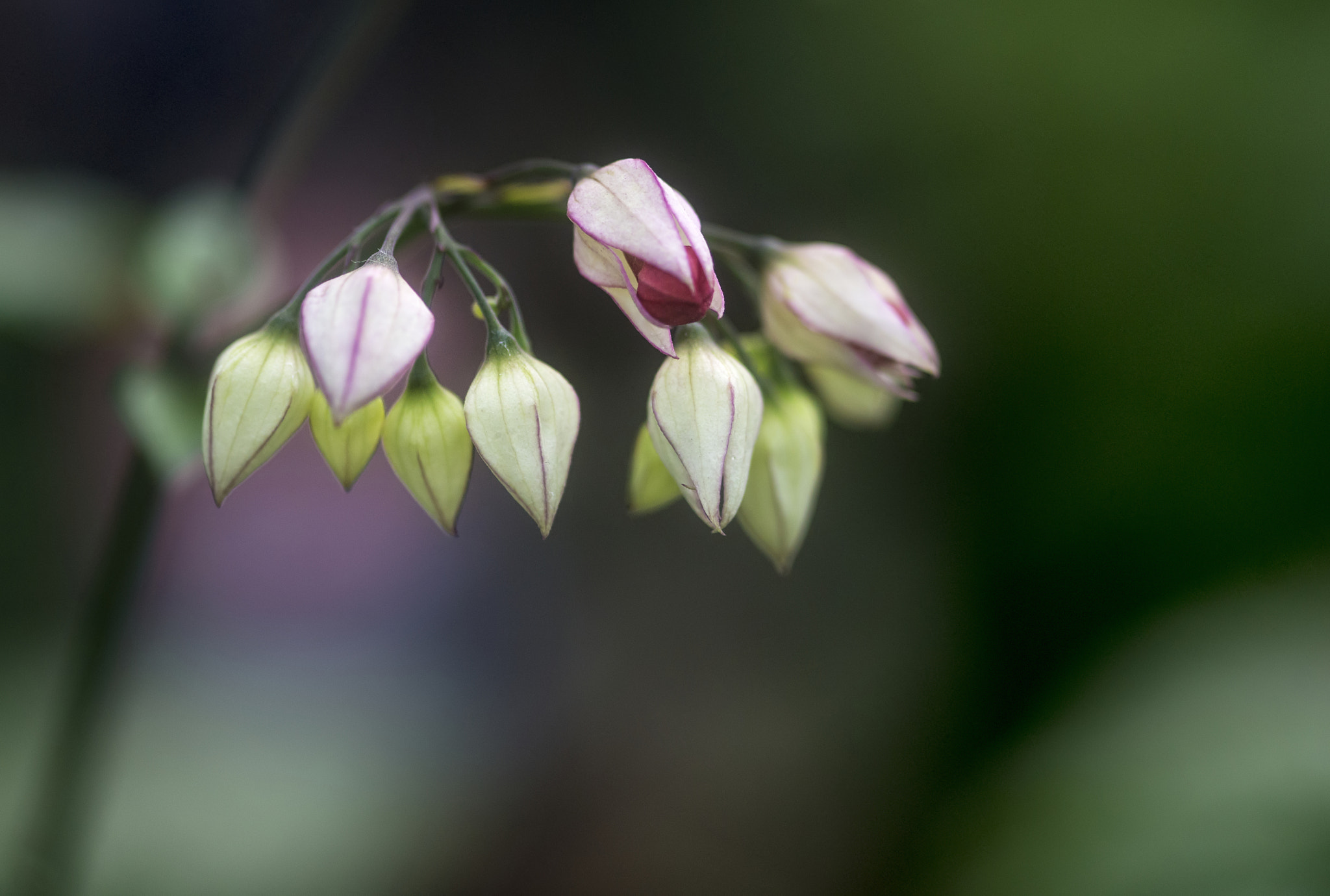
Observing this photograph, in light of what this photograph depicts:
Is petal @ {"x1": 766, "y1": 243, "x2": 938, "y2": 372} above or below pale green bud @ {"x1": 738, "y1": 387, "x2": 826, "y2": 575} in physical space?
above

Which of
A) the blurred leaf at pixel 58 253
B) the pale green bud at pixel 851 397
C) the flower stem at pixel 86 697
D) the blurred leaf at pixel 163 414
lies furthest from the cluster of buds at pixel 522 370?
the blurred leaf at pixel 58 253

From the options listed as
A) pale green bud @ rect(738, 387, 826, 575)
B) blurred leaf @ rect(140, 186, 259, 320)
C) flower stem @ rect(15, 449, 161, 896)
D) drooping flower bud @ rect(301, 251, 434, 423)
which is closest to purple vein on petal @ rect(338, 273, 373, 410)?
drooping flower bud @ rect(301, 251, 434, 423)

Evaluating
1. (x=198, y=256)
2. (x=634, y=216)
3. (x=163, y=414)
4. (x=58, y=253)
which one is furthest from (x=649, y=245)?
(x=58, y=253)

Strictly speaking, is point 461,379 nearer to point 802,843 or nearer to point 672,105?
point 672,105

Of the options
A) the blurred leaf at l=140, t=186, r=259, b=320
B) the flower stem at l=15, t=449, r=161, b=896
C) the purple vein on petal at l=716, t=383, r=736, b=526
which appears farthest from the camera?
the blurred leaf at l=140, t=186, r=259, b=320

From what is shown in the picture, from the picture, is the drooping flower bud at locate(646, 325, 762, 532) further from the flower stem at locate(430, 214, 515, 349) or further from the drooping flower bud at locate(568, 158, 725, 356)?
the flower stem at locate(430, 214, 515, 349)

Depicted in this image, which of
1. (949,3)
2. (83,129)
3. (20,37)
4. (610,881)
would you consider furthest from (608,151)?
(610,881)

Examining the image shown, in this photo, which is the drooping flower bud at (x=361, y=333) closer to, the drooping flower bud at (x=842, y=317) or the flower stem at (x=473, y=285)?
the flower stem at (x=473, y=285)

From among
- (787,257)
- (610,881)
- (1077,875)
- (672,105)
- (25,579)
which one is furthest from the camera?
(672,105)
